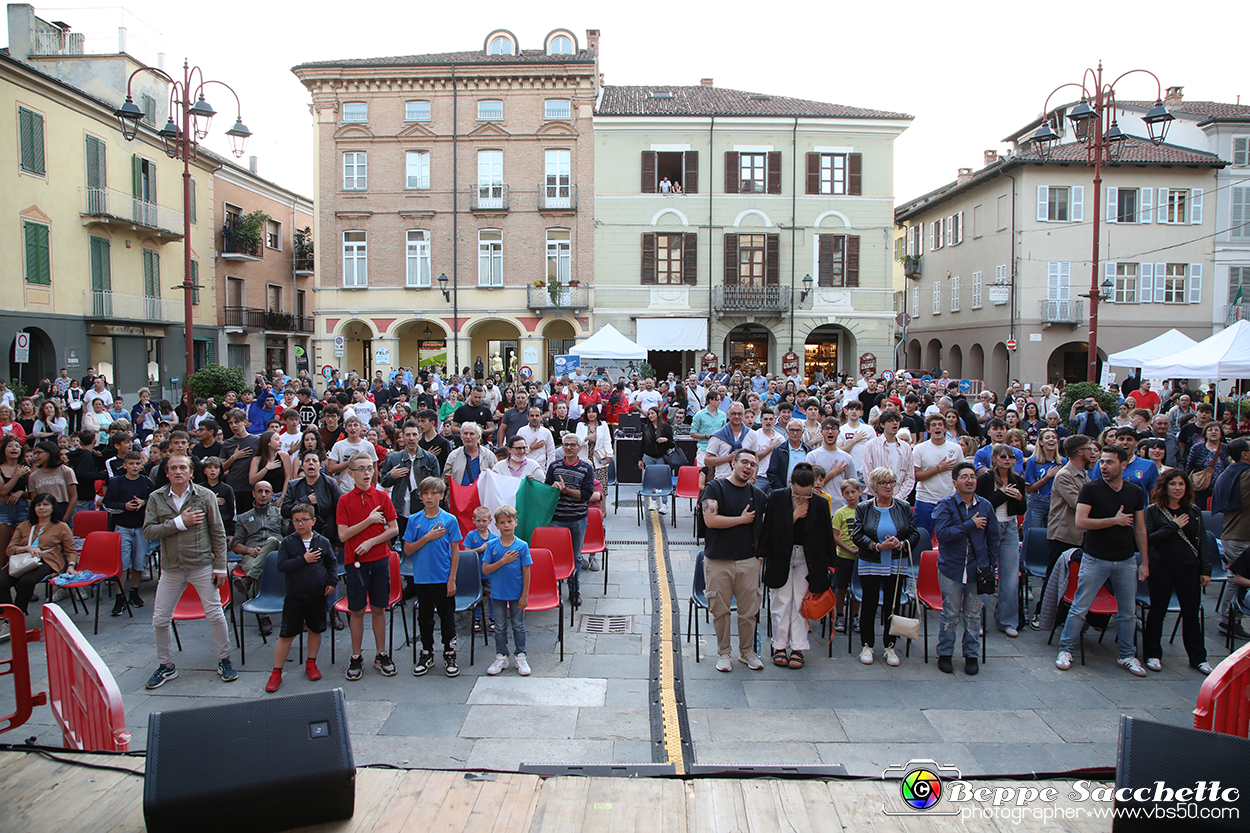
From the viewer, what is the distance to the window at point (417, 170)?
30609mm

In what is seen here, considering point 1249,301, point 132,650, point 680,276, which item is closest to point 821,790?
point 132,650

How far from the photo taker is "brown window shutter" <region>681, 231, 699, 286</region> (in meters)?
30.0

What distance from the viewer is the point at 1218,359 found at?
41.4 ft

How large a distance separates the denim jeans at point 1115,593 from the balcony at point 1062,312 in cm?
2692

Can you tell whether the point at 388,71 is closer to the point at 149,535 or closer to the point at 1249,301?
the point at 149,535

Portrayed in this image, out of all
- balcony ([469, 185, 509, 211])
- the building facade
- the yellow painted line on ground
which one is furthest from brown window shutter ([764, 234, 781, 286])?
the yellow painted line on ground

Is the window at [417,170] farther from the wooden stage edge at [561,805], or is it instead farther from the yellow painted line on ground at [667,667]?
the wooden stage edge at [561,805]

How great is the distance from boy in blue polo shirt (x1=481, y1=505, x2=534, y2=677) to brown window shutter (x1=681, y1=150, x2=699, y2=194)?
2575 centimetres

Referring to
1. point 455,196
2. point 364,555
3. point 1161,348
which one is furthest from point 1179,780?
point 455,196

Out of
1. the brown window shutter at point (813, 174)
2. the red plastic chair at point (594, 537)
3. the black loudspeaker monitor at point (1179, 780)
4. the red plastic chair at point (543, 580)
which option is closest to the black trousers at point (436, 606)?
the red plastic chair at point (543, 580)

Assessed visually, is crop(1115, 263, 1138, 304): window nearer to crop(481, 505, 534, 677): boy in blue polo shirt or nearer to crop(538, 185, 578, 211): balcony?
crop(538, 185, 578, 211): balcony

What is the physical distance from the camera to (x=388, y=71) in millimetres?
29844

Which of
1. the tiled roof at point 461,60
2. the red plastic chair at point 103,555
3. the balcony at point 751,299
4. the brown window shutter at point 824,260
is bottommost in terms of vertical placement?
the red plastic chair at point 103,555

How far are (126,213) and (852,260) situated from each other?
86.5 feet
